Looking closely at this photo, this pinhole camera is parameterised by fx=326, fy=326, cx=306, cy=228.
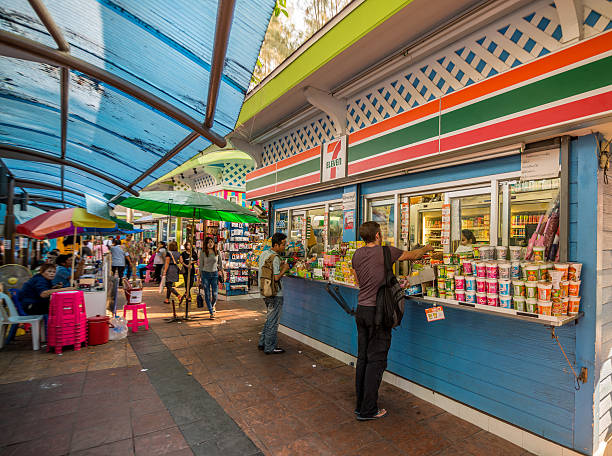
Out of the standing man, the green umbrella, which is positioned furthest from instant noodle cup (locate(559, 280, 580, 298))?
the green umbrella

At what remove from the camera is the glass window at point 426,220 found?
417cm

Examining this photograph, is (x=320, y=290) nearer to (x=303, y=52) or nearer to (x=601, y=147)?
(x=303, y=52)

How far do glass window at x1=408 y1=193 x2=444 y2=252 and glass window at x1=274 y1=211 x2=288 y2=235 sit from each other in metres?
3.53

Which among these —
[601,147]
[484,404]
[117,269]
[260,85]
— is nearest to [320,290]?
[484,404]

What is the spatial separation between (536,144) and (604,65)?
0.81 m

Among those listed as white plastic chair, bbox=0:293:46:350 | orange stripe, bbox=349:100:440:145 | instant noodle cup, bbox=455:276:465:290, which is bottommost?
white plastic chair, bbox=0:293:46:350

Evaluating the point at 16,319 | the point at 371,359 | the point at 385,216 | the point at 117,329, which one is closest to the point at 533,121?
the point at 385,216

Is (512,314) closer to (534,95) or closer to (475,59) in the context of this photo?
(534,95)

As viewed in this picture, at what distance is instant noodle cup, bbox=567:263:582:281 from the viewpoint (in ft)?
8.86

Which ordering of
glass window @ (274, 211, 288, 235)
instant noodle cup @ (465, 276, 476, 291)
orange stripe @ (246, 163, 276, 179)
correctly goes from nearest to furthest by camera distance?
instant noodle cup @ (465, 276, 476, 291)
orange stripe @ (246, 163, 276, 179)
glass window @ (274, 211, 288, 235)

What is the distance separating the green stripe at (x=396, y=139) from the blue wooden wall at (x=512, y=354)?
22.7 inches

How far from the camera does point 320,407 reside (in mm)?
3785

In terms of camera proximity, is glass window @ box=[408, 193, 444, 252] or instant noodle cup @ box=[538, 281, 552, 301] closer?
instant noodle cup @ box=[538, 281, 552, 301]

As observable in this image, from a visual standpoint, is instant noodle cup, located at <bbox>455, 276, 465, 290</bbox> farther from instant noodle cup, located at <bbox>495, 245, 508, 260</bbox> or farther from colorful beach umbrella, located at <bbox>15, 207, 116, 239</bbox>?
colorful beach umbrella, located at <bbox>15, 207, 116, 239</bbox>
